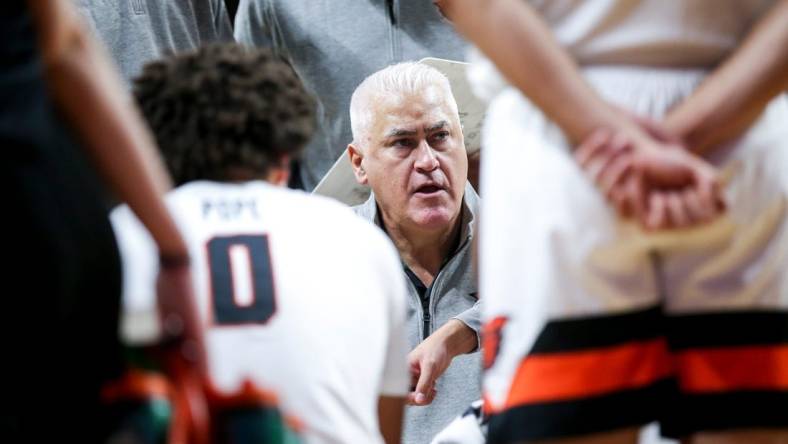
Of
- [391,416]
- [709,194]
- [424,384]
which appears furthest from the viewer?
[424,384]

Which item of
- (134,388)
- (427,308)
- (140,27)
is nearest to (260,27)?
(140,27)

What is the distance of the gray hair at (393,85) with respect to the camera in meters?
3.76

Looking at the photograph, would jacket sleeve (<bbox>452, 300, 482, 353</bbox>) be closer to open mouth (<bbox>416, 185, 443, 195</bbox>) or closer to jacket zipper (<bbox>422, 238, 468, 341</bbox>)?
jacket zipper (<bbox>422, 238, 468, 341</bbox>)

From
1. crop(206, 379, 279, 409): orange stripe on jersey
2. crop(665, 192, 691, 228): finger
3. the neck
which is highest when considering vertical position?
crop(665, 192, 691, 228): finger

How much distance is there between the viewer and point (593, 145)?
69.6 inches

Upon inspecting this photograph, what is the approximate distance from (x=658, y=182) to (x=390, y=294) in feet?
2.58

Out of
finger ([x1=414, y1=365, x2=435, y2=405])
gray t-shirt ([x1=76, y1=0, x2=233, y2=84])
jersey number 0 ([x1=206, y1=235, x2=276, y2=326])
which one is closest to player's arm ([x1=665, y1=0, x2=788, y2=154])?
jersey number 0 ([x1=206, y1=235, x2=276, y2=326])

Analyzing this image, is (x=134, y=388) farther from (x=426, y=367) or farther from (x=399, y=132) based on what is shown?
(x=399, y=132)

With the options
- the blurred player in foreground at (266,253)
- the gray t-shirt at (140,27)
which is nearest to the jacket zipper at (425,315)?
the gray t-shirt at (140,27)

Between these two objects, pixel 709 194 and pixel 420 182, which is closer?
pixel 709 194

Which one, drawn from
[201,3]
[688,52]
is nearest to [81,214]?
[688,52]

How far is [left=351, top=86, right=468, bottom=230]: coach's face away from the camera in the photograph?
148 inches

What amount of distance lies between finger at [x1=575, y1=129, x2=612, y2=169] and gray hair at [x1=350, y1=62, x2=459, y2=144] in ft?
6.53

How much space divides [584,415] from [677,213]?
307 millimetres
